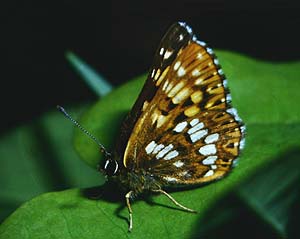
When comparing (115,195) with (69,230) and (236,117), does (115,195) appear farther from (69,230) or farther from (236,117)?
(236,117)

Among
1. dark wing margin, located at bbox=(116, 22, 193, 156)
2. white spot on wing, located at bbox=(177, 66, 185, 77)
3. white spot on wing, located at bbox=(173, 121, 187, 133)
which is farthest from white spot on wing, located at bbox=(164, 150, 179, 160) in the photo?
white spot on wing, located at bbox=(177, 66, 185, 77)

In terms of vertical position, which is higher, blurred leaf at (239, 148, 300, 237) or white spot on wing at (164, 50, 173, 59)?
white spot on wing at (164, 50, 173, 59)

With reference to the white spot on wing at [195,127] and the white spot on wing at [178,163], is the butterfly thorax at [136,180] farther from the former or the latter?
the white spot on wing at [195,127]

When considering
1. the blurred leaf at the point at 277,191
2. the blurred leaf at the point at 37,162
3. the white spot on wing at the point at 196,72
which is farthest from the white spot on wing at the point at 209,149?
the blurred leaf at the point at 37,162

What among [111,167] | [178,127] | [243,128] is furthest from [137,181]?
[243,128]

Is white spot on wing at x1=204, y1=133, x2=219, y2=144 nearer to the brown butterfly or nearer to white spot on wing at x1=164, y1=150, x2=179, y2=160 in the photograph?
the brown butterfly

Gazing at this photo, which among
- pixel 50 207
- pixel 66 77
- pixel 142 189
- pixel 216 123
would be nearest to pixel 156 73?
pixel 216 123
